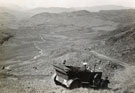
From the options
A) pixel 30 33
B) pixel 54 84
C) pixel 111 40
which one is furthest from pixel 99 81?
pixel 30 33

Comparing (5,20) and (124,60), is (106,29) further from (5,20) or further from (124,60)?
(5,20)

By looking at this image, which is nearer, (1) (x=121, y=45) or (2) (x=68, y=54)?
(1) (x=121, y=45)

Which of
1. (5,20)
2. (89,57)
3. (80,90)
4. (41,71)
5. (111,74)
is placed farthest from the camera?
(5,20)

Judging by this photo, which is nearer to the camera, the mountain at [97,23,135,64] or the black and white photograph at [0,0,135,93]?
the black and white photograph at [0,0,135,93]

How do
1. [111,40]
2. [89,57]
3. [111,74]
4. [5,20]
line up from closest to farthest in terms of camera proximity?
1. [111,74]
2. [89,57]
3. [111,40]
4. [5,20]

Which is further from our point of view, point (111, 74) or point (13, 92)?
point (111, 74)

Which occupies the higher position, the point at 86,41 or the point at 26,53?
the point at 86,41

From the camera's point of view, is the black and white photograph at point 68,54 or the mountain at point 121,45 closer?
the black and white photograph at point 68,54

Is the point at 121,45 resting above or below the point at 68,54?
above
